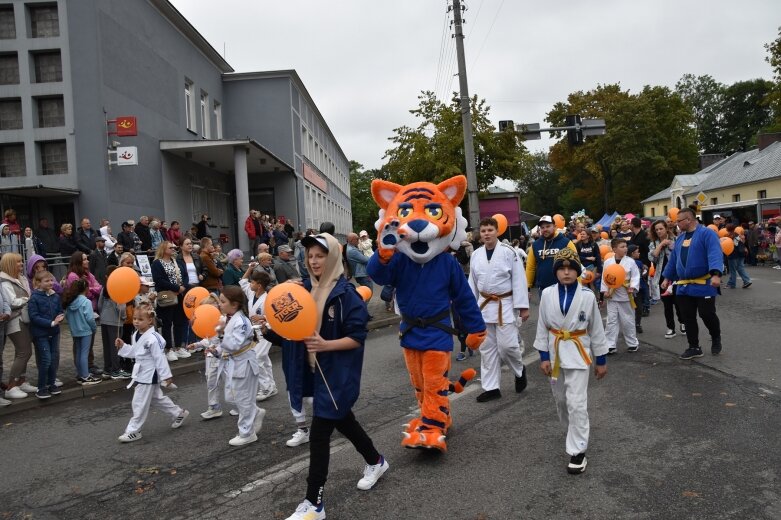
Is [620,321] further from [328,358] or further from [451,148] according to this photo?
[451,148]

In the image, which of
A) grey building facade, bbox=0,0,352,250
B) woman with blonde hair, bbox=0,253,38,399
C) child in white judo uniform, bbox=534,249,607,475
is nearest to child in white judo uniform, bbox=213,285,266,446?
child in white judo uniform, bbox=534,249,607,475

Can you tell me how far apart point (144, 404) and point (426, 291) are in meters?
3.11

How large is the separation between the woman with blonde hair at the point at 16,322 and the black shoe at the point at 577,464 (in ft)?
22.1

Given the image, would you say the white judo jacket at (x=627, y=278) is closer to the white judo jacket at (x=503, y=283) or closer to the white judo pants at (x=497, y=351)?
the white judo jacket at (x=503, y=283)

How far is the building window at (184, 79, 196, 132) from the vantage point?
22.1m

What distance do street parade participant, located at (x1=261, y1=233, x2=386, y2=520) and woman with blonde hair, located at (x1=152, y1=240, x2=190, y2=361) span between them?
622 centimetres

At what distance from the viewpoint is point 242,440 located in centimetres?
533

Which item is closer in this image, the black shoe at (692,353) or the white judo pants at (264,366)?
the white judo pants at (264,366)

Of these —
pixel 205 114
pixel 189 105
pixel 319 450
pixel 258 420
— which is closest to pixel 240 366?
pixel 258 420

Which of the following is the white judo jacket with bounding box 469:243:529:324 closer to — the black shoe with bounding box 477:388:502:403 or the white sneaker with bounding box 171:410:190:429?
the black shoe with bounding box 477:388:502:403

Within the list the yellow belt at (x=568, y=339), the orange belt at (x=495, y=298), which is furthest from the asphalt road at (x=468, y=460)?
the orange belt at (x=495, y=298)

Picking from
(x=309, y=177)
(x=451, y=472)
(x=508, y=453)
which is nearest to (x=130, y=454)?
(x=451, y=472)

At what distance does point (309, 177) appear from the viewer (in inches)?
1307

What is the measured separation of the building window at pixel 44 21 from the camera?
15836 millimetres
